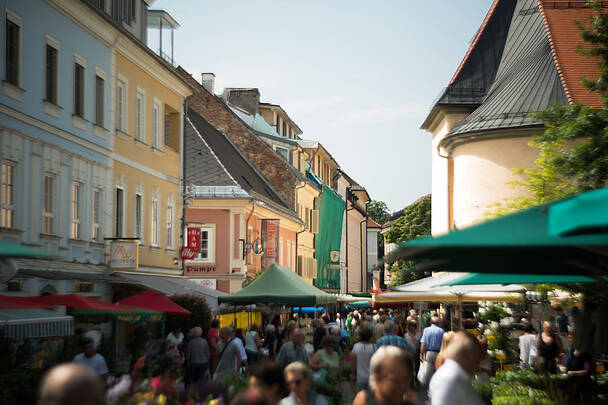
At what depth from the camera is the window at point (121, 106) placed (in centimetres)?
2641

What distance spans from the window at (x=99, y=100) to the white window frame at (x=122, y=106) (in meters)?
1.09

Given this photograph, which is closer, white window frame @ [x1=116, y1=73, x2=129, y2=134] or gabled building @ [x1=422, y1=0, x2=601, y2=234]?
white window frame @ [x1=116, y1=73, x2=129, y2=134]

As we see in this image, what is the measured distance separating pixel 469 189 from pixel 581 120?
73.6 feet

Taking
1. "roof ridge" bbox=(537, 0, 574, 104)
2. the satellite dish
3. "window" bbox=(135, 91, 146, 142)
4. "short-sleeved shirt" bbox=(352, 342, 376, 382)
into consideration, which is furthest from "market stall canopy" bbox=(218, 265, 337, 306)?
"roof ridge" bbox=(537, 0, 574, 104)

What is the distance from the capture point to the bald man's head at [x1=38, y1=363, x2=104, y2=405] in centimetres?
353

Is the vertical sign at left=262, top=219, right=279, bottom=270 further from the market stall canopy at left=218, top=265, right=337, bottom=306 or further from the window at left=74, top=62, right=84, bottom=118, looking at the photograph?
the market stall canopy at left=218, top=265, right=337, bottom=306

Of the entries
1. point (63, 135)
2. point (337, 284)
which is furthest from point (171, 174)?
point (337, 284)

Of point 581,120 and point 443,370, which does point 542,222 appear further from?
point 581,120

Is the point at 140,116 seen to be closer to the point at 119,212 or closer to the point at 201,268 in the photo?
the point at 119,212

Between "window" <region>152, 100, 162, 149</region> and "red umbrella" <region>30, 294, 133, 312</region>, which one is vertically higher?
"window" <region>152, 100, 162, 149</region>

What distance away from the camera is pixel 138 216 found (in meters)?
28.4

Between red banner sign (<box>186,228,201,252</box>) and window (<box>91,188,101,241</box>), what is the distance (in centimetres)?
851

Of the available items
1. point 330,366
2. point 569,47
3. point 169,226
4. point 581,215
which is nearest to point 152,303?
point 330,366

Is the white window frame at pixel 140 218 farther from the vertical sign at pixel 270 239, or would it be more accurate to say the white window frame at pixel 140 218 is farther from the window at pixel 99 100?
the vertical sign at pixel 270 239
